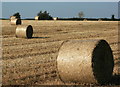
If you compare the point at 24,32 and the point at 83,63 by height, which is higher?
the point at 83,63

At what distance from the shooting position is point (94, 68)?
23.1 feet

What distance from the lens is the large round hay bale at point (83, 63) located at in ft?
23.1

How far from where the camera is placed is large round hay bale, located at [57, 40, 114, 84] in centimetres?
704

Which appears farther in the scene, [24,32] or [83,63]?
[24,32]

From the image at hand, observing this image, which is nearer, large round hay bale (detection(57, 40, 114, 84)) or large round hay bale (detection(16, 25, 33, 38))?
large round hay bale (detection(57, 40, 114, 84))

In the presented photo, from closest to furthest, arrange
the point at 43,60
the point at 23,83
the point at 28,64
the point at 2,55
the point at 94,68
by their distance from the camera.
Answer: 1. the point at 94,68
2. the point at 23,83
3. the point at 28,64
4. the point at 43,60
5. the point at 2,55

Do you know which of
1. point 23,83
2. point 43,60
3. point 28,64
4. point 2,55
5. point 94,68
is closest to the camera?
point 94,68

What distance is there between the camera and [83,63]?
706cm

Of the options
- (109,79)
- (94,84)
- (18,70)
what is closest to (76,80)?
(94,84)

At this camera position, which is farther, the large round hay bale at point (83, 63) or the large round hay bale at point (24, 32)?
the large round hay bale at point (24, 32)

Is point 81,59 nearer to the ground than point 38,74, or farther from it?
farther from it

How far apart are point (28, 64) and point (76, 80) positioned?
10.5ft

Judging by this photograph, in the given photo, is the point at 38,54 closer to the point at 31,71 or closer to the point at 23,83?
the point at 31,71

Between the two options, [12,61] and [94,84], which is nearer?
[94,84]
